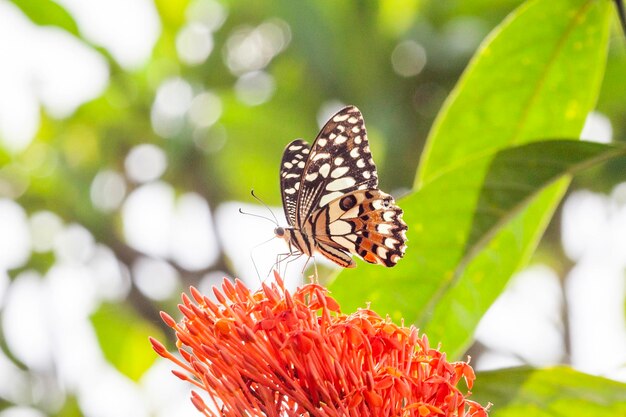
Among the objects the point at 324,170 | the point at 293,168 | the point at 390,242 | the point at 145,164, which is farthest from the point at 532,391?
the point at 145,164

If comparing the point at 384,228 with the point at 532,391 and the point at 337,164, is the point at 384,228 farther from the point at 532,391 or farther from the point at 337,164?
the point at 532,391

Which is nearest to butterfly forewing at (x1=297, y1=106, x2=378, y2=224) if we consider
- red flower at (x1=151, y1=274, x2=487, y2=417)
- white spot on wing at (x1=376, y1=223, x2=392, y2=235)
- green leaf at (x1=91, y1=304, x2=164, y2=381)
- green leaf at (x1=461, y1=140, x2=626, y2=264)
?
white spot on wing at (x1=376, y1=223, x2=392, y2=235)

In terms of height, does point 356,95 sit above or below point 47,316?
above

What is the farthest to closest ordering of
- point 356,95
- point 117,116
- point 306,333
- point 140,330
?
point 140,330 → point 117,116 → point 356,95 → point 306,333

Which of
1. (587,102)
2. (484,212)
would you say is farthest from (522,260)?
(587,102)

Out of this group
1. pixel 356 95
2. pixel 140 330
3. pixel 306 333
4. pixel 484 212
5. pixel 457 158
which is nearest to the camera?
pixel 306 333

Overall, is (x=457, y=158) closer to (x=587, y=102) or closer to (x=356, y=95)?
(x=587, y=102)
